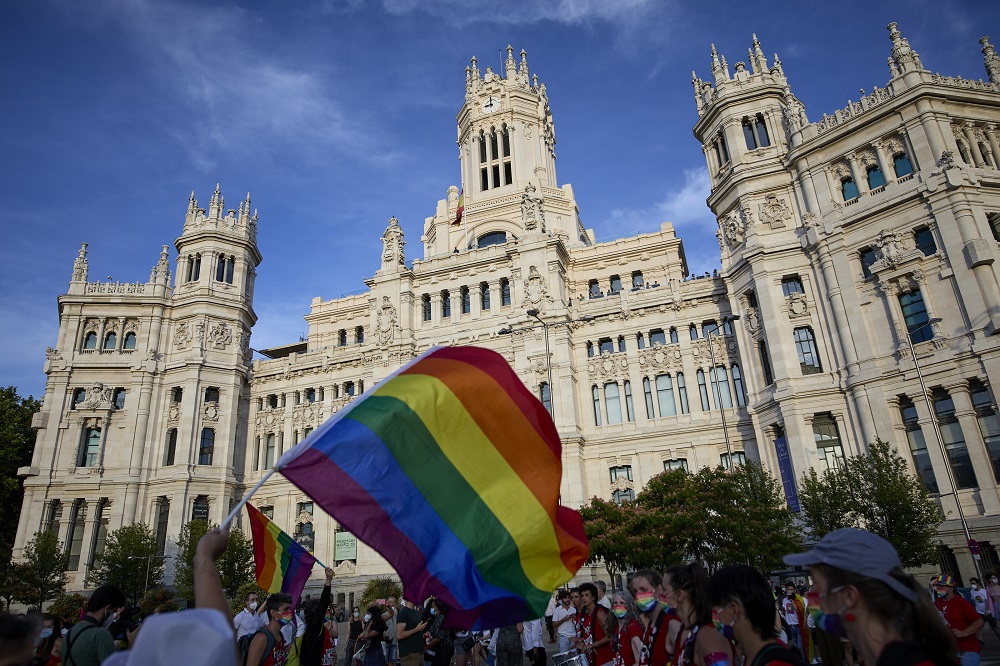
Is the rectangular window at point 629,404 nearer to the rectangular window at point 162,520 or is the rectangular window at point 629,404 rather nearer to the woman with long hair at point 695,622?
the rectangular window at point 162,520

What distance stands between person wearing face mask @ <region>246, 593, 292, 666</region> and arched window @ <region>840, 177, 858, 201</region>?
3468 cm

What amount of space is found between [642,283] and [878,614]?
156 ft

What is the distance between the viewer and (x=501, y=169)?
6006 cm

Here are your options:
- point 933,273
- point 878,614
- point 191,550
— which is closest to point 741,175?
point 933,273

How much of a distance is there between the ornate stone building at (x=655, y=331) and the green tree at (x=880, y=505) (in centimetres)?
358

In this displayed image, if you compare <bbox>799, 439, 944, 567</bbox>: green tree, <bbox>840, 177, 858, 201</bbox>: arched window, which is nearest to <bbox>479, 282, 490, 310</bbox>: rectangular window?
<bbox>840, 177, 858, 201</bbox>: arched window

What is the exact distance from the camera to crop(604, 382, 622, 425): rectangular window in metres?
40.4

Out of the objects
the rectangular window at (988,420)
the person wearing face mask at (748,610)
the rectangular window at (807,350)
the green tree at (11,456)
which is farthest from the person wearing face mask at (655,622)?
the green tree at (11,456)

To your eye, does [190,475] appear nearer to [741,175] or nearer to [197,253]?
[197,253]

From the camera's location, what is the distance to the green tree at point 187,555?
36438 mm

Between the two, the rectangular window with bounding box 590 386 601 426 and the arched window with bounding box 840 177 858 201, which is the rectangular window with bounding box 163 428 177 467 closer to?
the rectangular window with bounding box 590 386 601 426

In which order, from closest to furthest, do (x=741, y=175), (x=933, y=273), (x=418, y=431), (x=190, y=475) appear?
(x=418, y=431) → (x=933, y=273) → (x=741, y=175) → (x=190, y=475)

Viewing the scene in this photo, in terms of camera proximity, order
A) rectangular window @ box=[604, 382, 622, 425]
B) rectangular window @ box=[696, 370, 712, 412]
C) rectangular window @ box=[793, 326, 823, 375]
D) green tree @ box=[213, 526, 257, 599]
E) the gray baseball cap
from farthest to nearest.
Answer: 1. rectangular window @ box=[604, 382, 622, 425]
2. rectangular window @ box=[696, 370, 712, 412]
3. green tree @ box=[213, 526, 257, 599]
4. rectangular window @ box=[793, 326, 823, 375]
5. the gray baseball cap

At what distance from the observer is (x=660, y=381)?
40.2 m
